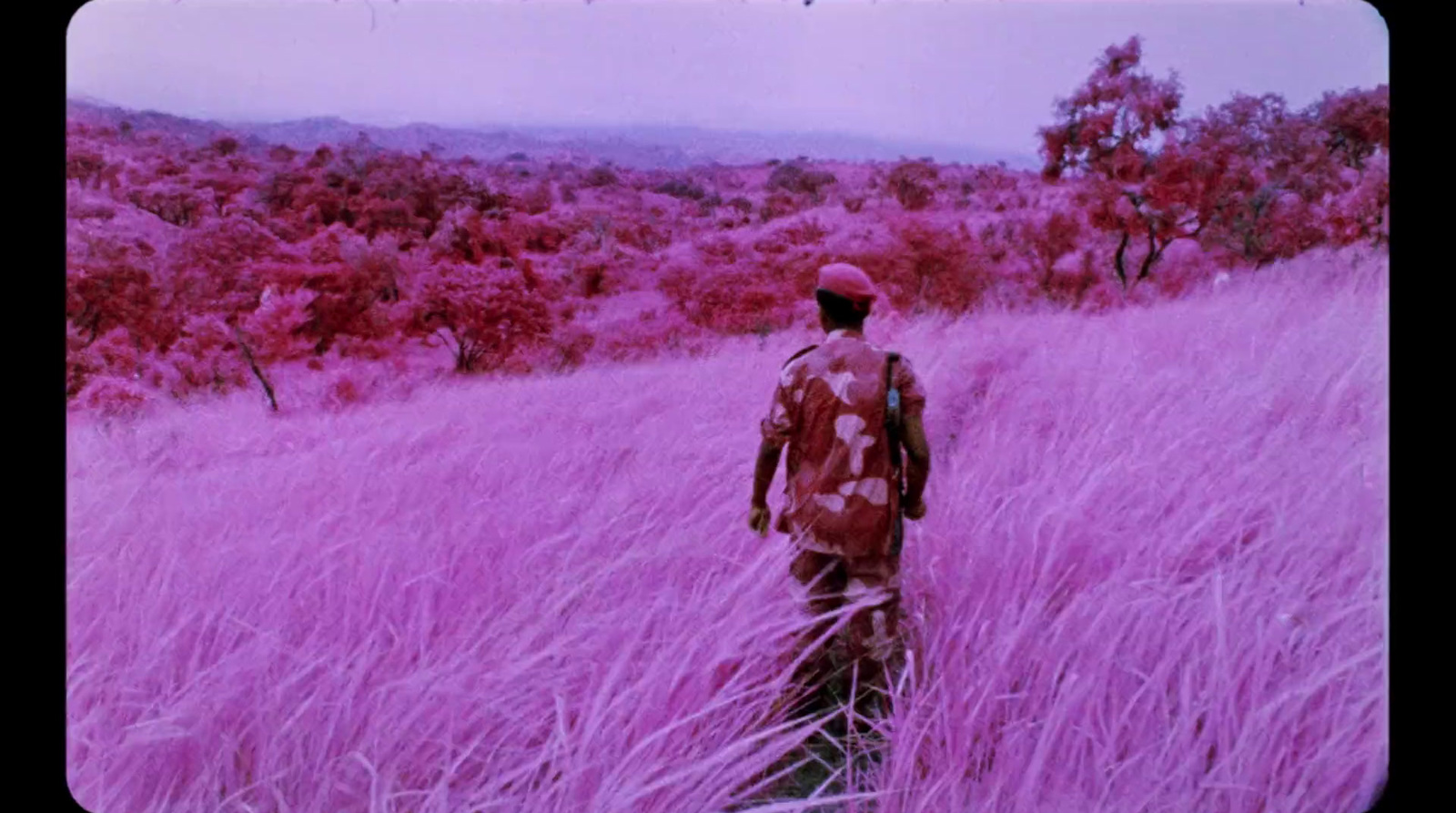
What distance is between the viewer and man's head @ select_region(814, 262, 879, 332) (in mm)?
1917

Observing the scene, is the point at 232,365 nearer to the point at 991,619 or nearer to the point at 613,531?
the point at 613,531

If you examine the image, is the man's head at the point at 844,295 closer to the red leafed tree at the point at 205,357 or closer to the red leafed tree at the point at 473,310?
the red leafed tree at the point at 473,310

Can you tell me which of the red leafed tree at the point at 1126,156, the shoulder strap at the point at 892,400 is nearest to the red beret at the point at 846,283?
the shoulder strap at the point at 892,400

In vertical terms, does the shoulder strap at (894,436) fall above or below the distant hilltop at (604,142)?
below

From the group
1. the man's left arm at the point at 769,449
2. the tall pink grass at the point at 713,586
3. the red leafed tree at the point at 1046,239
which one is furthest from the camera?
the red leafed tree at the point at 1046,239

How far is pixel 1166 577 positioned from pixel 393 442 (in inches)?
89.3

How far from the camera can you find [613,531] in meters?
2.38

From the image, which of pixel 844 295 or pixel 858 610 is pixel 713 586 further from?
pixel 844 295

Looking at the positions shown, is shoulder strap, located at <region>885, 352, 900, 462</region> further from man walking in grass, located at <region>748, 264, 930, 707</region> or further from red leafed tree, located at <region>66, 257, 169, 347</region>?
red leafed tree, located at <region>66, 257, 169, 347</region>

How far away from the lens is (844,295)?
6.28 ft

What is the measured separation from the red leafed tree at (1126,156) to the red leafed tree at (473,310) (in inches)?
67.6

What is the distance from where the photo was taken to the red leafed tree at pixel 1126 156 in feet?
7.84

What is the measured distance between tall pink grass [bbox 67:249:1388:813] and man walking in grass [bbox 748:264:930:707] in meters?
0.16

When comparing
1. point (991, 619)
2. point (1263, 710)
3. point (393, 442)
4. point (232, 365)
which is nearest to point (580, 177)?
point (393, 442)
